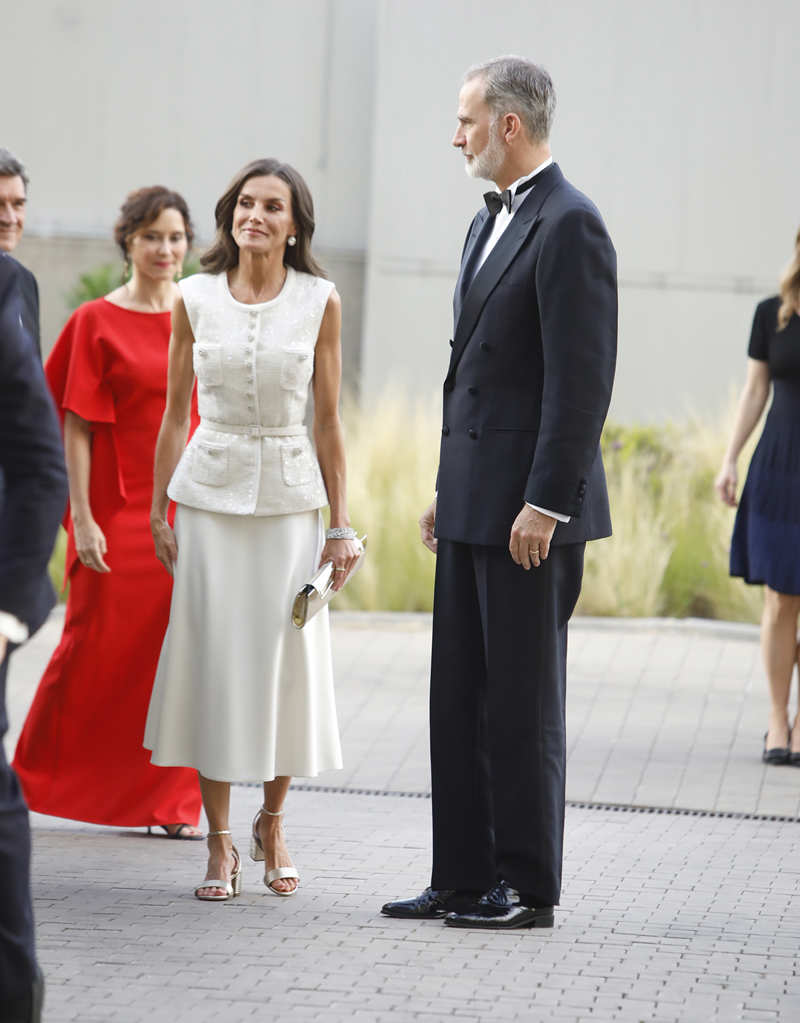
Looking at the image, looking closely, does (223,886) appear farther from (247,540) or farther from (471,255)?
(471,255)

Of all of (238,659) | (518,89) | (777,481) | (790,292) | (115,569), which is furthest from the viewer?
→ (777,481)

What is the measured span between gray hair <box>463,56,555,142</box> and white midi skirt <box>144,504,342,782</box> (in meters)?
1.30

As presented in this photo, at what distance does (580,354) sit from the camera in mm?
4469

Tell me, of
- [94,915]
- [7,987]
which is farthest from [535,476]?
[7,987]

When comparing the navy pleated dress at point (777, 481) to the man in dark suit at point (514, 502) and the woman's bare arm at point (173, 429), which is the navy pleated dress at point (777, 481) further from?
the woman's bare arm at point (173, 429)

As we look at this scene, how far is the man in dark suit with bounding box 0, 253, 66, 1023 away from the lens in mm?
2916

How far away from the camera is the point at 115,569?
19.6 feet

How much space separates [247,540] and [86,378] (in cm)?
115

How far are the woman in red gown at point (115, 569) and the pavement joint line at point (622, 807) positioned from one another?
49cm

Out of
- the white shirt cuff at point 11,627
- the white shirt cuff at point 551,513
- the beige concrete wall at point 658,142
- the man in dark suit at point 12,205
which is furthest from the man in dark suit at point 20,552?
the beige concrete wall at point 658,142

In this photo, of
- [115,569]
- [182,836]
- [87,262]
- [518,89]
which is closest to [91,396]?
[115,569]

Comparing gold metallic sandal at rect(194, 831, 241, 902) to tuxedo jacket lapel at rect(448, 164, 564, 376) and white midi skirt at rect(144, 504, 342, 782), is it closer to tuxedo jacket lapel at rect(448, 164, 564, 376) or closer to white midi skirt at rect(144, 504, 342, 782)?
white midi skirt at rect(144, 504, 342, 782)

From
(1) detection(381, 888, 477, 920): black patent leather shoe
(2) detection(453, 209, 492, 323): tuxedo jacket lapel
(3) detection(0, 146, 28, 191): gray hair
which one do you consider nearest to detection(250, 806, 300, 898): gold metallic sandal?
(1) detection(381, 888, 477, 920): black patent leather shoe

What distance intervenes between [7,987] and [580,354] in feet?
7.25
